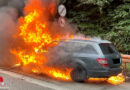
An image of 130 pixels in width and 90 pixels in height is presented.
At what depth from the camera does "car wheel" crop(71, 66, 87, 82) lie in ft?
20.4

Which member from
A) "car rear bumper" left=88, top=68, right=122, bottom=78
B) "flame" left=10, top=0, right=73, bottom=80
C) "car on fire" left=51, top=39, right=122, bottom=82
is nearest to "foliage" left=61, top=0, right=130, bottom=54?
"flame" left=10, top=0, right=73, bottom=80

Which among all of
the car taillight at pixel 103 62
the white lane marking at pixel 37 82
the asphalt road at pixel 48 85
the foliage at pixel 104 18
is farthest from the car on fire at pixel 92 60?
the foliage at pixel 104 18

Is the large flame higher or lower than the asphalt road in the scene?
higher

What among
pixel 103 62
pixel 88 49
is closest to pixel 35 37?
pixel 88 49

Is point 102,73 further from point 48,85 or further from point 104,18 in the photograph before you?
point 104,18

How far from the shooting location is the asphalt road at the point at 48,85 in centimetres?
556

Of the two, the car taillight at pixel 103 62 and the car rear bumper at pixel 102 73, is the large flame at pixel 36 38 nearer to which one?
the car rear bumper at pixel 102 73

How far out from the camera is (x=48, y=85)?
5836 millimetres

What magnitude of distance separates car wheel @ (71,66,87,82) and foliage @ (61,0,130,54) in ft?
16.8

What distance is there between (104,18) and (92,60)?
6537 millimetres

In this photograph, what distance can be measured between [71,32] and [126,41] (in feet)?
10.8

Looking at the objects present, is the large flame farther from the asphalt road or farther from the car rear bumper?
the car rear bumper

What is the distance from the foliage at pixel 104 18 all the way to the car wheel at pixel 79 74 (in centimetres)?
511

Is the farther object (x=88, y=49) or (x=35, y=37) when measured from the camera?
(x=35, y=37)
